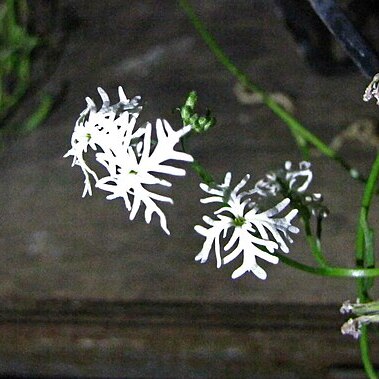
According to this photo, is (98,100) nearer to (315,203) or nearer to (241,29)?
(241,29)

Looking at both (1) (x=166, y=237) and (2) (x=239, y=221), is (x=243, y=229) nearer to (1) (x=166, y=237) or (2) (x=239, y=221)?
(2) (x=239, y=221)

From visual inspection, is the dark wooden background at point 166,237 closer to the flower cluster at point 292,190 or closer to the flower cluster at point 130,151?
the flower cluster at point 292,190

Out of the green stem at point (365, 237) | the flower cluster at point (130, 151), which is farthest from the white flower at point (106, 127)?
the green stem at point (365, 237)

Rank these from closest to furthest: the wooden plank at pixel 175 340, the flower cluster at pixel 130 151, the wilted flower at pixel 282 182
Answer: the flower cluster at pixel 130 151
the wilted flower at pixel 282 182
the wooden plank at pixel 175 340

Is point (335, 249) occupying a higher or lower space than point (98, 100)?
lower

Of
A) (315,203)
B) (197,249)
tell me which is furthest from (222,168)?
(315,203)

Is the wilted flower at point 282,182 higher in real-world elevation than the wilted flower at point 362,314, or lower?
higher

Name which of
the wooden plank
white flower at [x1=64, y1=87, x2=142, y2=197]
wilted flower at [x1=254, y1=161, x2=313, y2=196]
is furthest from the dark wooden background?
white flower at [x1=64, y1=87, x2=142, y2=197]

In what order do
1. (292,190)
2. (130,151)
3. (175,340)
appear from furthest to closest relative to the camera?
(175,340) → (292,190) → (130,151)

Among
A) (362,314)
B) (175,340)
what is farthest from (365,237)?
(175,340)

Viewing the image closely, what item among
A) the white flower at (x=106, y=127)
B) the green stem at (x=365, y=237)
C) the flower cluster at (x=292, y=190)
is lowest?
the green stem at (x=365, y=237)

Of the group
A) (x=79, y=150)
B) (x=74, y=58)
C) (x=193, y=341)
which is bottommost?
(x=193, y=341)
